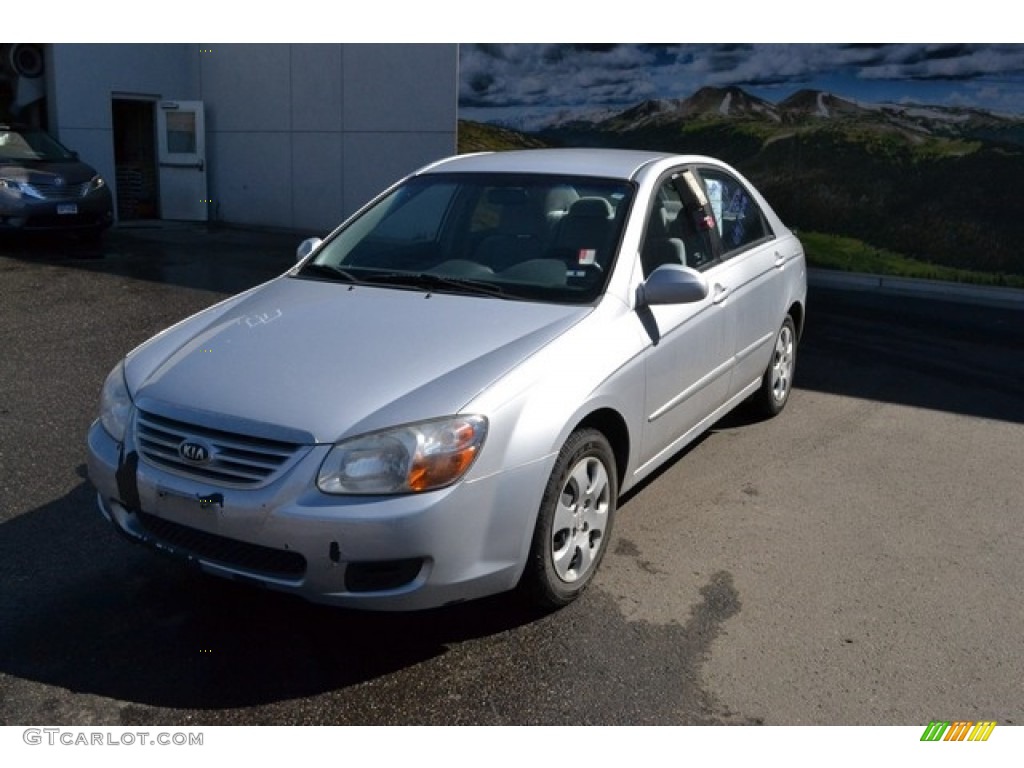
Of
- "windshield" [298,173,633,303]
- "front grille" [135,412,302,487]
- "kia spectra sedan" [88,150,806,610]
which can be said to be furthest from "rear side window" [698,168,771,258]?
"front grille" [135,412,302,487]

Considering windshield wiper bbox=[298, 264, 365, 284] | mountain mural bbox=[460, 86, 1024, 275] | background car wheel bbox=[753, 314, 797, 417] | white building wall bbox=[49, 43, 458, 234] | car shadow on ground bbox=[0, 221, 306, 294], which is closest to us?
windshield wiper bbox=[298, 264, 365, 284]

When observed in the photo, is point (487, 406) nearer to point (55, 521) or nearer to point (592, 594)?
point (592, 594)

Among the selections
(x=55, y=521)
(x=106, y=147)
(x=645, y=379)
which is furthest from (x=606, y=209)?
(x=106, y=147)

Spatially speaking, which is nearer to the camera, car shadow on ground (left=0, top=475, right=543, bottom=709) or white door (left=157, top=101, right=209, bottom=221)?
car shadow on ground (left=0, top=475, right=543, bottom=709)

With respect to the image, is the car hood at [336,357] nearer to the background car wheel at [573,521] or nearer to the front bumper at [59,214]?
the background car wheel at [573,521]

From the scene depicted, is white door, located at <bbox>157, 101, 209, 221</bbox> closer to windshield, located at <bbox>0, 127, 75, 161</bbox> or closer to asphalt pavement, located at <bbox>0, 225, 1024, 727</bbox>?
windshield, located at <bbox>0, 127, 75, 161</bbox>

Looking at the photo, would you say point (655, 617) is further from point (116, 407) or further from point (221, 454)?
point (116, 407)

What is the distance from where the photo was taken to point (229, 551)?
3.32 metres

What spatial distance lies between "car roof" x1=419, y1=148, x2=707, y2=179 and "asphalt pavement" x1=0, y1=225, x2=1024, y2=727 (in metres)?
1.58

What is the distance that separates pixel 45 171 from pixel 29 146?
2.44 ft

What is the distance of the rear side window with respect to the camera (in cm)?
536

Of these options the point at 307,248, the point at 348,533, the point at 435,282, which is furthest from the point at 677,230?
the point at 348,533
